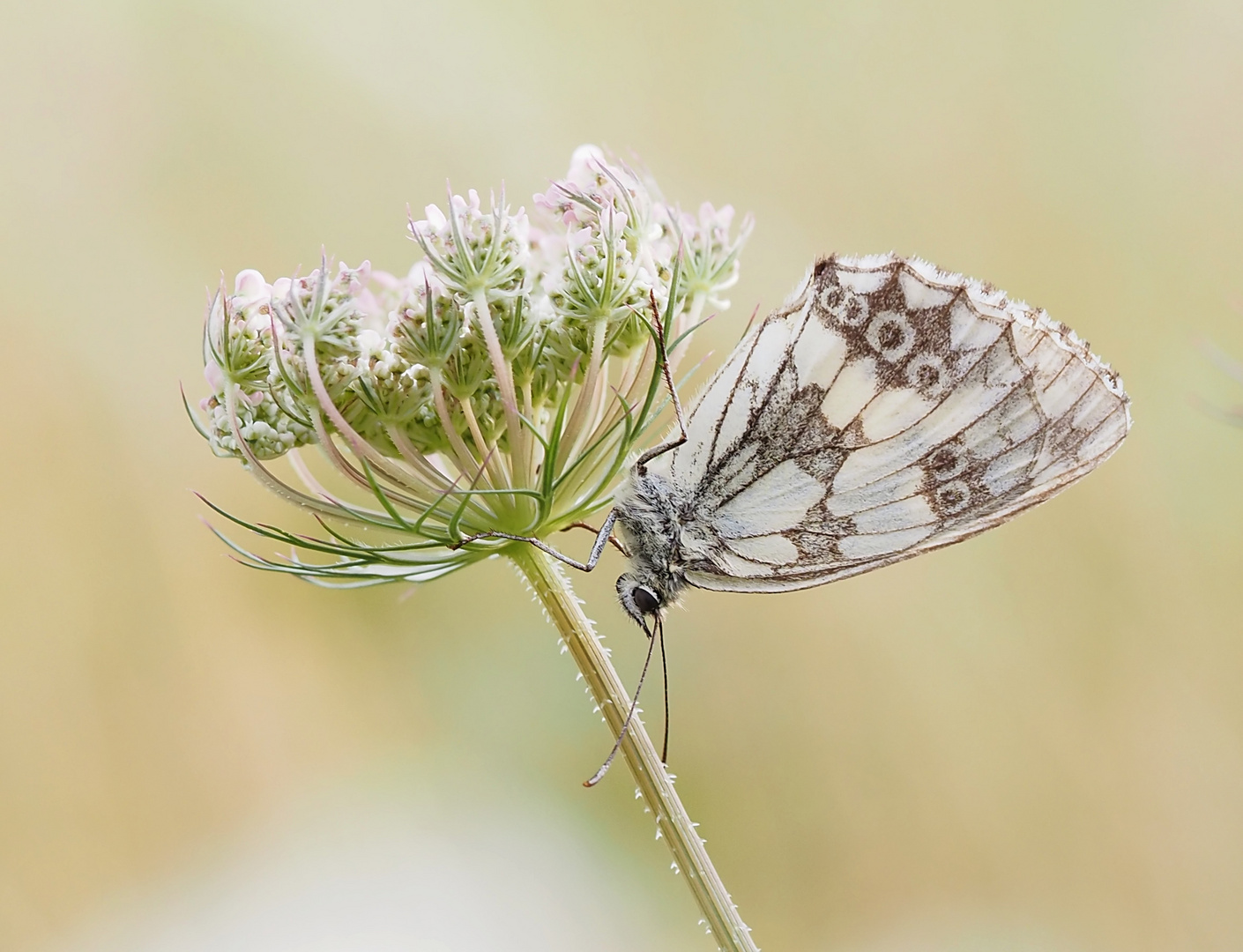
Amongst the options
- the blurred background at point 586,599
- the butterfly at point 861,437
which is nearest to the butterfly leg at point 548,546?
the butterfly at point 861,437

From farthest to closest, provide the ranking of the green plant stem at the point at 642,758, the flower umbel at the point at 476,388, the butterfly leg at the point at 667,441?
1. the butterfly leg at the point at 667,441
2. the flower umbel at the point at 476,388
3. the green plant stem at the point at 642,758

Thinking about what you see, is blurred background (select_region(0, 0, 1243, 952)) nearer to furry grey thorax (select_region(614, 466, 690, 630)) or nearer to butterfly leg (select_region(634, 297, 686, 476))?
furry grey thorax (select_region(614, 466, 690, 630))

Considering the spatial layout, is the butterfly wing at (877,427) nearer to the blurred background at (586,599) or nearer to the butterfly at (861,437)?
the butterfly at (861,437)

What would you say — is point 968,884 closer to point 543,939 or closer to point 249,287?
point 543,939

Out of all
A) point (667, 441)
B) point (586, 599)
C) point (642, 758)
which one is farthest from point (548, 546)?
point (586, 599)

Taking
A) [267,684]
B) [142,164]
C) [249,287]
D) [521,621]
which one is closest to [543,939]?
[521,621]

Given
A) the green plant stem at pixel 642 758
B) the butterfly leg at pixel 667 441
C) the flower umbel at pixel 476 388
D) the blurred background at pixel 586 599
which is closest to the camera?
the green plant stem at pixel 642 758
